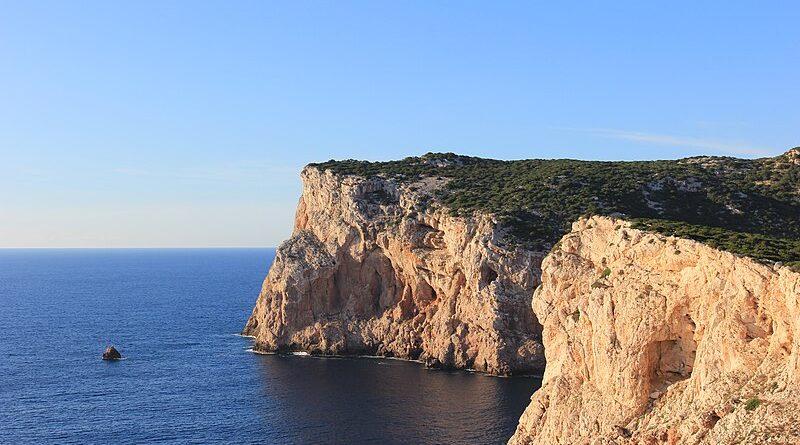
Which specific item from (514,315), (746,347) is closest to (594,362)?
(746,347)

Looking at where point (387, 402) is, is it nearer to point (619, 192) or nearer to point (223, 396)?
point (223, 396)

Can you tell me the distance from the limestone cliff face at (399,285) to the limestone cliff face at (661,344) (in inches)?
1389

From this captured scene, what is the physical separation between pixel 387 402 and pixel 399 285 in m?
30.6

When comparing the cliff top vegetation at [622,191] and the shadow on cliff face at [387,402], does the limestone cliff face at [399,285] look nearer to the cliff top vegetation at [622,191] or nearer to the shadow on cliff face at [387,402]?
the cliff top vegetation at [622,191]

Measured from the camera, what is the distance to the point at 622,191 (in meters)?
102

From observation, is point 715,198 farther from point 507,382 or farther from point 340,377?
A: point 340,377

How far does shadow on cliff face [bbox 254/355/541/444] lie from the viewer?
6625cm

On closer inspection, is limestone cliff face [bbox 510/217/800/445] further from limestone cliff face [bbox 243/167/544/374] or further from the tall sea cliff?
limestone cliff face [bbox 243/167/544/374]

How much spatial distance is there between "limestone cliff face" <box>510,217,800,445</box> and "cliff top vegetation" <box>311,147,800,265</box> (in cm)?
4113

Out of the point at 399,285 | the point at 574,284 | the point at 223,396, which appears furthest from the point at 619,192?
the point at 223,396

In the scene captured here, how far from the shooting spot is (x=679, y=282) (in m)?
42.0

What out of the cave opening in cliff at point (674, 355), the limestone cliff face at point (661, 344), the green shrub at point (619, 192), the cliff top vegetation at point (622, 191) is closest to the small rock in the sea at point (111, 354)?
the green shrub at point (619, 192)

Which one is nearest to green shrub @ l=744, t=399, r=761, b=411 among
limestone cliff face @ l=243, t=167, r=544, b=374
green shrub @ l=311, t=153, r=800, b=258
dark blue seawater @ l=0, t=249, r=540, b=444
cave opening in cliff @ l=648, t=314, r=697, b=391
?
cave opening in cliff @ l=648, t=314, r=697, b=391

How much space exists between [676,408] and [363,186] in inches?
3042
